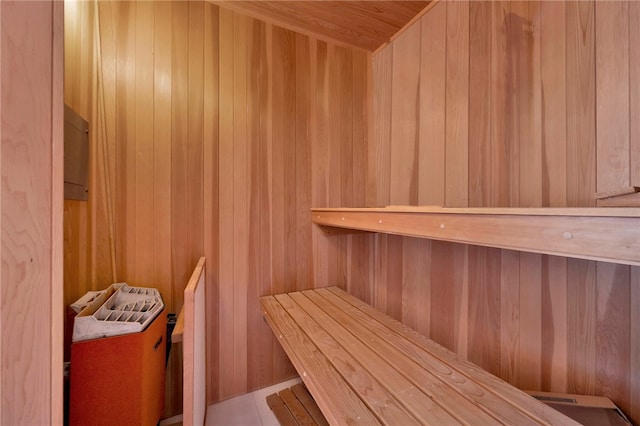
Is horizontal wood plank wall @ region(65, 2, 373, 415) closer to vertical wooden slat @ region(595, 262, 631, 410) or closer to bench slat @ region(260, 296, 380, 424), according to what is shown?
bench slat @ region(260, 296, 380, 424)

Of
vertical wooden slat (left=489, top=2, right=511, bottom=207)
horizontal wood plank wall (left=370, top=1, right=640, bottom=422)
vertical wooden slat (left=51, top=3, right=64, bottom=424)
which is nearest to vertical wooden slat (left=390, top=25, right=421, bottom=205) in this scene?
horizontal wood plank wall (left=370, top=1, right=640, bottom=422)

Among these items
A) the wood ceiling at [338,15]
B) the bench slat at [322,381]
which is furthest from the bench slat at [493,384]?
the wood ceiling at [338,15]

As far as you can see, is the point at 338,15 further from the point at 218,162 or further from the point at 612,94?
the point at 612,94

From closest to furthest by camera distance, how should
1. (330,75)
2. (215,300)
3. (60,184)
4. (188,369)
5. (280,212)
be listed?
1. (60,184)
2. (188,369)
3. (215,300)
4. (280,212)
5. (330,75)

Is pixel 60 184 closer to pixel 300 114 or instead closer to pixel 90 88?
pixel 90 88

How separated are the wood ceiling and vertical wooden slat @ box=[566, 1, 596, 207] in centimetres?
80

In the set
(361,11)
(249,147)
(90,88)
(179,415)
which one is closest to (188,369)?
(179,415)

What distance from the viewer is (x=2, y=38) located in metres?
0.38

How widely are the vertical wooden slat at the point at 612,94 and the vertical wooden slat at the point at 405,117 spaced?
0.67 meters

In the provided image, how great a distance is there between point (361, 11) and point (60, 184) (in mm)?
1604

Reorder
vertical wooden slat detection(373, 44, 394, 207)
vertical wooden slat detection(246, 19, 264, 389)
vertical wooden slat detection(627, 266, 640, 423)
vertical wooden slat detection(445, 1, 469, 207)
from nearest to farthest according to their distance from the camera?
vertical wooden slat detection(627, 266, 640, 423) < vertical wooden slat detection(445, 1, 469, 207) < vertical wooden slat detection(246, 19, 264, 389) < vertical wooden slat detection(373, 44, 394, 207)

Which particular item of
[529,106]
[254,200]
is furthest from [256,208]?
[529,106]

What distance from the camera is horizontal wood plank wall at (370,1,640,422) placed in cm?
74

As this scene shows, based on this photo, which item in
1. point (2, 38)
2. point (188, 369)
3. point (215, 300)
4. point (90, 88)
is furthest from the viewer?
point (215, 300)
